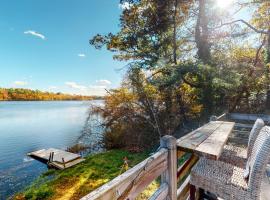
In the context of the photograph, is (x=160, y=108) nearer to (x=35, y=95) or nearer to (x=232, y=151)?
(x=232, y=151)

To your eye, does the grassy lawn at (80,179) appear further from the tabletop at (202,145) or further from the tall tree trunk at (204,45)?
the tabletop at (202,145)

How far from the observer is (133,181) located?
4.14 feet

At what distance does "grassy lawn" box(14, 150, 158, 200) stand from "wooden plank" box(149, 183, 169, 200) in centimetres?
421

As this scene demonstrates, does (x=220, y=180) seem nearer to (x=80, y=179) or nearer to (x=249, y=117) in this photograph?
(x=249, y=117)

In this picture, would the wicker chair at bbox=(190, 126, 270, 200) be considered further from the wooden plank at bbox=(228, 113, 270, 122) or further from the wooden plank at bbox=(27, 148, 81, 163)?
the wooden plank at bbox=(27, 148, 81, 163)

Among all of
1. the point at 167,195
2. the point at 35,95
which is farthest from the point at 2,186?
the point at 35,95

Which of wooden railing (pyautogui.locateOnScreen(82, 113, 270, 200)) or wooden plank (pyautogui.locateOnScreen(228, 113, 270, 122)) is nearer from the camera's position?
wooden railing (pyautogui.locateOnScreen(82, 113, 270, 200))

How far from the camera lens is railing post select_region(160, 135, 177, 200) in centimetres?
167

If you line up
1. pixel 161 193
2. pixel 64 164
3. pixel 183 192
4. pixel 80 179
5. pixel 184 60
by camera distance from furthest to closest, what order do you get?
pixel 184 60 → pixel 64 164 → pixel 80 179 → pixel 183 192 → pixel 161 193

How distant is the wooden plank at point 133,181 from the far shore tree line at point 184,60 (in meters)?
6.94

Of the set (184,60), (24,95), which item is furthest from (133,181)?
(24,95)

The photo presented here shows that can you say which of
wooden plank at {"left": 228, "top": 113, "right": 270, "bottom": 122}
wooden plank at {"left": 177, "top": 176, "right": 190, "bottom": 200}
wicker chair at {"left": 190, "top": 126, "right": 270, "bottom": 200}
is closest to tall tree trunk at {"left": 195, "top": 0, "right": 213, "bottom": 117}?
wooden plank at {"left": 228, "top": 113, "right": 270, "bottom": 122}

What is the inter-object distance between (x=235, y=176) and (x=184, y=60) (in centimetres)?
899

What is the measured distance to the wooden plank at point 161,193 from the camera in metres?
1.59
